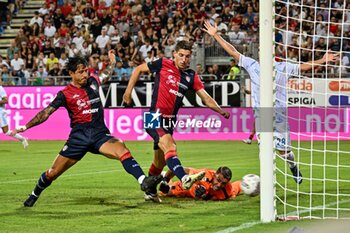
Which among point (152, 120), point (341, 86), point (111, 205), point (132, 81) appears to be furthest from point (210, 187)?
point (341, 86)

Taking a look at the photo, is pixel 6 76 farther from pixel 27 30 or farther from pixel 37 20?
pixel 37 20

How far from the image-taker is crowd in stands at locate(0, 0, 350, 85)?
98.1 ft

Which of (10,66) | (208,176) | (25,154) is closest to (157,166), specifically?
(208,176)

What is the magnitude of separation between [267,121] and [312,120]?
13906mm

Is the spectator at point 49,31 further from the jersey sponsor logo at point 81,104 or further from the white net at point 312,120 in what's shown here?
the jersey sponsor logo at point 81,104

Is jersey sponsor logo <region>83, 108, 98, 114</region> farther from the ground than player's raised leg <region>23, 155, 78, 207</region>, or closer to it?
farther from the ground

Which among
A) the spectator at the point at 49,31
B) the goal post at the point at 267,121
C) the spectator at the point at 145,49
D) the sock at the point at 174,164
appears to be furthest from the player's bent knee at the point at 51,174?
the spectator at the point at 49,31

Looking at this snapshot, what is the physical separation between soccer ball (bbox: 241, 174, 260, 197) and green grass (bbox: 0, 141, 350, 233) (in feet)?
0.35

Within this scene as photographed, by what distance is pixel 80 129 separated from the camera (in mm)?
10711

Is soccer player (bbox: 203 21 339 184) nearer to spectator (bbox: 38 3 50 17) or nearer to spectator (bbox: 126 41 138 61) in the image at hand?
spectator (bbox: 126 41 138 61)

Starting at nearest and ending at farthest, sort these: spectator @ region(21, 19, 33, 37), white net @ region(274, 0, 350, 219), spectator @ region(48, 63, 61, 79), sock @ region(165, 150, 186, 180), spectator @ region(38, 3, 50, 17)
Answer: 1. sock @ region(165, 150, 186, 180)
2. white net @ region(274, 0, 350, 219)
3. spectator @ region(48, 63, 61, 79)
4. spectator @ region(21, 19, 33, 37)
5. spectator @ region(38, 3, 50, 17)

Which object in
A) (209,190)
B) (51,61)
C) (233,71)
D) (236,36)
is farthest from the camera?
(51,61)

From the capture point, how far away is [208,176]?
1096 cm

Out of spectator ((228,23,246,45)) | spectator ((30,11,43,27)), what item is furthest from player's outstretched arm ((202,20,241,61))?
spectator ((30,11,43,27))
